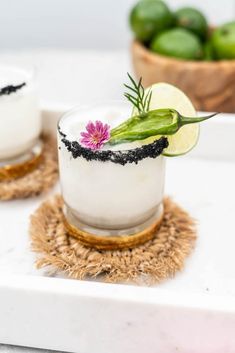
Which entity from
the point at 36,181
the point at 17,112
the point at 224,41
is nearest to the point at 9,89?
the point at 17,112

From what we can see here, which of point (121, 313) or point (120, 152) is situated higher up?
point (120, 152)

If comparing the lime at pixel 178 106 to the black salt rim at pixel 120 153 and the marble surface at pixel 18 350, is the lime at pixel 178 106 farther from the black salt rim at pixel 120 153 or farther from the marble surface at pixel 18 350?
the marble surface at pixel 18 350

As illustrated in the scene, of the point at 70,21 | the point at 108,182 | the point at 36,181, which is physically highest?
the point at 108,182

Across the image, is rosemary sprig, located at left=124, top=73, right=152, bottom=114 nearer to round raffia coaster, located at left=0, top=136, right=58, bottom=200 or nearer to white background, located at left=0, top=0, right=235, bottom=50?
round raffia coaster, located at left=0, top=136, right=58, bottom=200

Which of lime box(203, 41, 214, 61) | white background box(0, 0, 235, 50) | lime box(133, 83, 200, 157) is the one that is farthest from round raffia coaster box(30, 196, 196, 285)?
white background box(0, 0, 235, 50)

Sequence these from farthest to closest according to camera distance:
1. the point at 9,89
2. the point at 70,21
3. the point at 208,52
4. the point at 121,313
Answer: the point at 70,21 < the point at 208,52 < the point at 9,89 < the point at 121,313

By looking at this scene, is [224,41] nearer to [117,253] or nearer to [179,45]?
[179,45]

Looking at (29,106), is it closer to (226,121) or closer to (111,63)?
(226,121)

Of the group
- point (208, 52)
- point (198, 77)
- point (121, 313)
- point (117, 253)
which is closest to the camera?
point (121, 313)

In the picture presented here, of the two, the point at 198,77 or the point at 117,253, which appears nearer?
the point at 117,253
